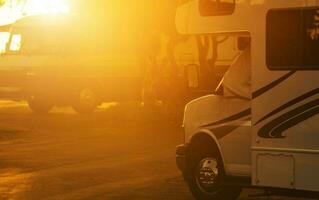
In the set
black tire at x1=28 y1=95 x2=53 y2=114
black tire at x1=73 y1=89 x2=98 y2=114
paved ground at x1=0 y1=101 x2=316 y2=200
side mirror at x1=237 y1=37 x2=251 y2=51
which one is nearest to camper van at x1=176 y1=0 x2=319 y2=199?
side mirror at x1=237 y1=37 x2=251 y2=51

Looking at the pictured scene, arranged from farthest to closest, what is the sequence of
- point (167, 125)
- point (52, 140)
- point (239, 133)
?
point (167, 125) → point (52, 140) → point (239, 133)

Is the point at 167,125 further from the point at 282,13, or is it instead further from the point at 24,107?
the point at 282,13

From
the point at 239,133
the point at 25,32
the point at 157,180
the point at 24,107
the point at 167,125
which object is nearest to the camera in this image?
the point at 239,133

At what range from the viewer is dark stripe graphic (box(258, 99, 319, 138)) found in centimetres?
1107

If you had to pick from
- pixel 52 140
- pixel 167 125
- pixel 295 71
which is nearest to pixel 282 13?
pixel 295 71

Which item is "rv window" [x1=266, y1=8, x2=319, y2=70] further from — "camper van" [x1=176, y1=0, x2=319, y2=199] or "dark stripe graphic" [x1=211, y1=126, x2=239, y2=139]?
"dark stripe graphic" [x1=211, y1=126, x2=239, y2=139]

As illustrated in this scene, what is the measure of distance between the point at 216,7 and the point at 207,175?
2131 millimetres

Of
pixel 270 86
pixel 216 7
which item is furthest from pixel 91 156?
pixel 270 86

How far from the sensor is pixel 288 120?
11.3 metres

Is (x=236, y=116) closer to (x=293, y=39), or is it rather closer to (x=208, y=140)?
(x=208, y=140)

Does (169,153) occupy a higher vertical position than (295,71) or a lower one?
lower

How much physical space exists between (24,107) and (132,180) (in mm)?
19568

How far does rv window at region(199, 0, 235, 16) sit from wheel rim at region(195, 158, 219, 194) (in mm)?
1839

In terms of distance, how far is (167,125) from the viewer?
25.7 metres
